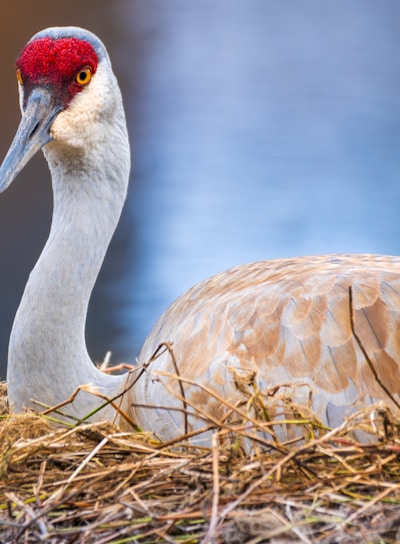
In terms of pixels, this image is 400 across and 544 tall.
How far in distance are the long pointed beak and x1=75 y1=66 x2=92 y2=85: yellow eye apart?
8cm

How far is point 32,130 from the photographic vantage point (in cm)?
217

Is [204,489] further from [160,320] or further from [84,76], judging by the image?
[84,76]

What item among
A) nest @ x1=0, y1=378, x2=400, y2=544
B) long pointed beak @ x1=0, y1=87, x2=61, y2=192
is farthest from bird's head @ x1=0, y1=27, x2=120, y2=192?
nest @ x1=0, y1=378, x2=400, y2=544

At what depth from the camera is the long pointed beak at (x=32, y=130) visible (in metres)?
2.13

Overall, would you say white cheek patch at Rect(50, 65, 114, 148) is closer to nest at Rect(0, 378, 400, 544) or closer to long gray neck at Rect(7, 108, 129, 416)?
long gray neck at Rect(7, 108, 129, 416)

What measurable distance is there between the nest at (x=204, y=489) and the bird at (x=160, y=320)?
208 mm

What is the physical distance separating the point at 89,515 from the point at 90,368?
35.2 inches

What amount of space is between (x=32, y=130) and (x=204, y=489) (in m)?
1.03

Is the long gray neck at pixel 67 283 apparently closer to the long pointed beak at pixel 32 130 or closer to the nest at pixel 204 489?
the long pointed beak at pixel 32 130

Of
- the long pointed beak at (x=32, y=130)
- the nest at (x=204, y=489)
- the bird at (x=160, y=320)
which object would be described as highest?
the long pointed beak at (x=32, y=130)

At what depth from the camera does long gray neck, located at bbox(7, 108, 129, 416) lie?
222 cm

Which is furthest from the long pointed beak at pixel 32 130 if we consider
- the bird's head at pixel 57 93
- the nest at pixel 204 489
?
the nest at pixel 204 489

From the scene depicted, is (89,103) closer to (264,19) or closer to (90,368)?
(90,368)

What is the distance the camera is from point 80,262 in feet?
7.55
